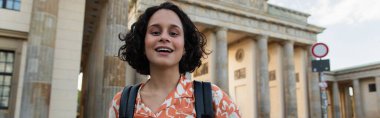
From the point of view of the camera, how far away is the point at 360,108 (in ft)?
154

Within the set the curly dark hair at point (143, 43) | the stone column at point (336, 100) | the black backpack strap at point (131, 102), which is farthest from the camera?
the stone column at point (336, 100)

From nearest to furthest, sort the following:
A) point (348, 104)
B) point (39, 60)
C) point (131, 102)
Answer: point (131, 102), point (39, 60), point (348, 104)

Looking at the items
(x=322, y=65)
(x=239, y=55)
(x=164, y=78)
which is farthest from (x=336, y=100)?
(x=164, y=78)

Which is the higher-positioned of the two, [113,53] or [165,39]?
[113,53]

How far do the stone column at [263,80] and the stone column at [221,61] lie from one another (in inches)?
201

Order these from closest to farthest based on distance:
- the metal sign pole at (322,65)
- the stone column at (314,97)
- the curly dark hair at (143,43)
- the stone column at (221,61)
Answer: the curly dark hair at (143,43) → the metal sign pole at (322,65) → the stone column at (221,61) → the stone column at (314,97)

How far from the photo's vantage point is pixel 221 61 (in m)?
31.9

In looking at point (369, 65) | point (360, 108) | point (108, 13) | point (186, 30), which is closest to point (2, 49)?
point (108, 13)

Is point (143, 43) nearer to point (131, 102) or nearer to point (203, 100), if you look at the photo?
point (131, 102)

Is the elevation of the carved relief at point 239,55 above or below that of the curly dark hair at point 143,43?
above

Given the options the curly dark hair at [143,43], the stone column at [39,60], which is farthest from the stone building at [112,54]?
the curly dark hair at [143,43]

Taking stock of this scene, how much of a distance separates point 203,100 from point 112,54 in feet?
54.2

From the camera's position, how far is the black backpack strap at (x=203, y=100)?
5.70 ft

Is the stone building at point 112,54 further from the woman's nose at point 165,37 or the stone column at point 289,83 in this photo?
the woman's nose at point 165,37
